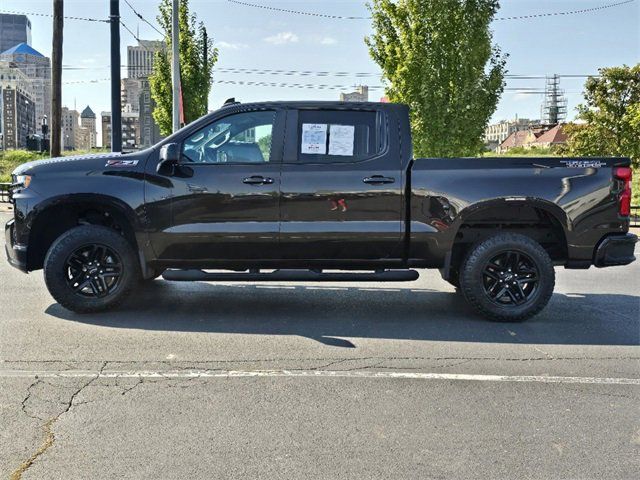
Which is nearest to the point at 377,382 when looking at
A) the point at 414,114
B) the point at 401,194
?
the point at 401,194

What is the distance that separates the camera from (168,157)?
19.5 ft

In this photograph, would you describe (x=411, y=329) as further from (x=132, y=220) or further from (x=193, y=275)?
(x=132, y=220)

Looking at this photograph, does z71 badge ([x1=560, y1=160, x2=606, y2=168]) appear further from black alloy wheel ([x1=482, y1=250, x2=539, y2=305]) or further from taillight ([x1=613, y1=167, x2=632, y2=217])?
black alloy wheel ([x1=482, y1=250, x2=539, y2=305])

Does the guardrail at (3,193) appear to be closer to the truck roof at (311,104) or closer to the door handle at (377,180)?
the truck roof at (311,104)

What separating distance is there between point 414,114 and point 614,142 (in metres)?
12.6

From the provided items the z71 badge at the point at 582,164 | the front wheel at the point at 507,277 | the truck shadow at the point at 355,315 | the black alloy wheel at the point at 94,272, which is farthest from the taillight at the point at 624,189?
the black alloy wheel at the point at 94,272

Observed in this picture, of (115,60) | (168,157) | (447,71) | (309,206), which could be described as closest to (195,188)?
(168,157)

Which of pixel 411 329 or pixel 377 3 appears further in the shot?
pixel 377 3

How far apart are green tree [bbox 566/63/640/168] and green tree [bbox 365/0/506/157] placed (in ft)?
33.4

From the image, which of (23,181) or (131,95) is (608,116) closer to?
(23,181)

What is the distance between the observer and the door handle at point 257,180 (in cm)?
614

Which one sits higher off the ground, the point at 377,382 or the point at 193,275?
the point at 193,275

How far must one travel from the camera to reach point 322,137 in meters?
6.32

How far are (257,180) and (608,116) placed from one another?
26376mm
